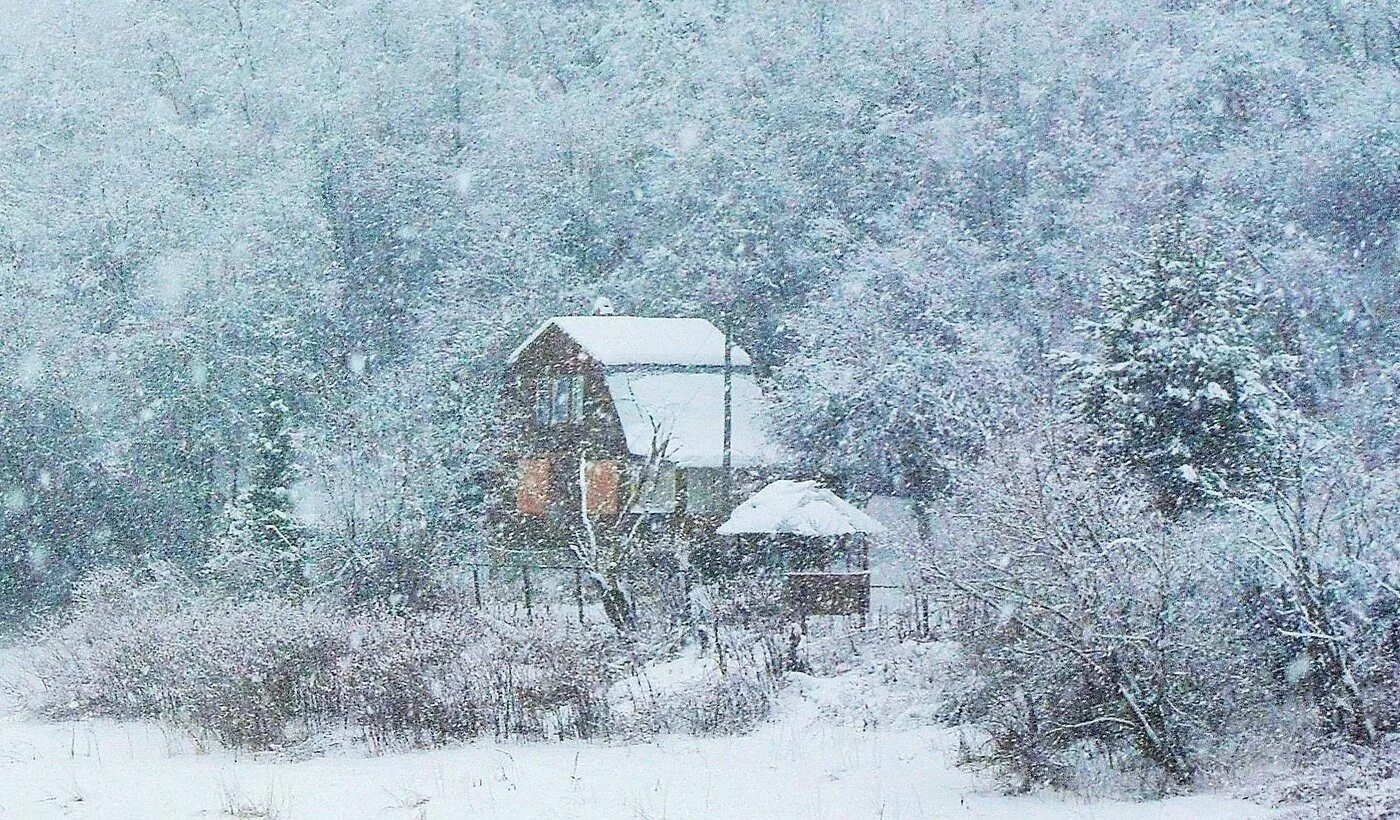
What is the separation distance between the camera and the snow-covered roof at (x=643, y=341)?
3167cm

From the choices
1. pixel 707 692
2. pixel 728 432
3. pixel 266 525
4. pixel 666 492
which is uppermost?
pixel 728 432

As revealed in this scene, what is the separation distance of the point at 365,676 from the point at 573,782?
3455 mm

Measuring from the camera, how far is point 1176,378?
65.1ft

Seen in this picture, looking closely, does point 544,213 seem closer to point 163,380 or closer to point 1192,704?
point 163,380

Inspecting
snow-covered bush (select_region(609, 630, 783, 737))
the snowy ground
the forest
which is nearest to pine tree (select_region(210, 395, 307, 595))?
the forest

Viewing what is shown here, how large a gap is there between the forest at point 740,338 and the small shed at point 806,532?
222 centimetres

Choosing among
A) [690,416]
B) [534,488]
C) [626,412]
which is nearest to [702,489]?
Answer: [690,416]

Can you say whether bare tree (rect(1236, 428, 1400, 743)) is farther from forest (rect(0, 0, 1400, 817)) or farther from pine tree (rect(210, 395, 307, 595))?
pine tree (rect(210, 395, 307, 595))

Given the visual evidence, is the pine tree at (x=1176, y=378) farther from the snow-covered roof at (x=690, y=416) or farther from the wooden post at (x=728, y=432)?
the snow-covered roof at (x=690, y=416)

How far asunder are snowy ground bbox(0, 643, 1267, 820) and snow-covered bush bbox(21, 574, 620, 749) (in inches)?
17.8

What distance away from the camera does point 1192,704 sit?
32.0ft

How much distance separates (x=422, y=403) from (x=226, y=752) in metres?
18.2

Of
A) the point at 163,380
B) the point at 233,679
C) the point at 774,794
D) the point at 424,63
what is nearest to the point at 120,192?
the point at 163,380

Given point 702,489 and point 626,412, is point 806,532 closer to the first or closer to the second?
point 702,489
